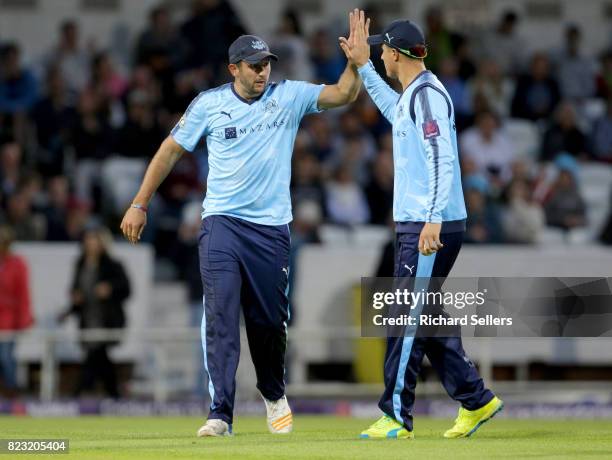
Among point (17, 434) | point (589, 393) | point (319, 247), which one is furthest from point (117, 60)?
point (17, 434)

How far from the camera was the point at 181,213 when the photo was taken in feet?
65.6

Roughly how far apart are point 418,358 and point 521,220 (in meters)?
10.3

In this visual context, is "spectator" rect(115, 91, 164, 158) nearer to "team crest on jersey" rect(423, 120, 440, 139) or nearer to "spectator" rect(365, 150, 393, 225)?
"spectator" rect(365, 150, 393, 225)

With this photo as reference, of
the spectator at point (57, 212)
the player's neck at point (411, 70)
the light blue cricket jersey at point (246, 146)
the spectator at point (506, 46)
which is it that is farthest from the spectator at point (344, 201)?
the player's neck at point (411, 70)

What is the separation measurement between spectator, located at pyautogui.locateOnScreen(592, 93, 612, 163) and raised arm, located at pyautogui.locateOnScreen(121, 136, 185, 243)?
42.1 feet

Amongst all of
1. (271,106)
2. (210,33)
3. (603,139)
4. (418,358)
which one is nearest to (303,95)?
(271,106)

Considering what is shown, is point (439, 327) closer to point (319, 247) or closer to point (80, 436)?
point (80, 436)

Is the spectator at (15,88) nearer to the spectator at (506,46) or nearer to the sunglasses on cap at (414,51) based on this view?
the spectator at (506,46)

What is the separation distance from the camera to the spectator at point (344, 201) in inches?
795

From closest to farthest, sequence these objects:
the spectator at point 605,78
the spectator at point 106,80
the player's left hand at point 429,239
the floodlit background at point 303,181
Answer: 1. the player's left hand at point 429,239
2. the floodlit background at point 303,181
3. the spectator at point 106,80
4. the spectator at point 605,78

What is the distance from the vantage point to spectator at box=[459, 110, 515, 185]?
70.0 ft

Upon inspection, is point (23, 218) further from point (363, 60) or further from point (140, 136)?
point (363, 60)

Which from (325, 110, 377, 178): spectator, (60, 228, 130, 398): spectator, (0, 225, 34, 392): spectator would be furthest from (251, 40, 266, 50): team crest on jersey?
(325, 110, 377, 178): spectator

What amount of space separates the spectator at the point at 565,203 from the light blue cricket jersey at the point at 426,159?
35.0ft
